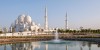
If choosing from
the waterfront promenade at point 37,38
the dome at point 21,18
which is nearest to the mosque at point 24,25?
the dome at point 21,18

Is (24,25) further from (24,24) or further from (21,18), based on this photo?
(21,18)

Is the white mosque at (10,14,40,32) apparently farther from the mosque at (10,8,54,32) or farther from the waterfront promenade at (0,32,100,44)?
the waterfront promenade at (0,32,100,44)

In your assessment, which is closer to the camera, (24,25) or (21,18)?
(24,25)

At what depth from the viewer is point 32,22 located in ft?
309

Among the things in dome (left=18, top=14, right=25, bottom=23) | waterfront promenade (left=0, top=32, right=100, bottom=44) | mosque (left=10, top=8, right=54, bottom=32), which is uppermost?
dome (left=18, top=14, right=25, bottom=23)

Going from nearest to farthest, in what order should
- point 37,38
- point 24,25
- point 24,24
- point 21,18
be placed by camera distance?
point 37,38, point 24,25, point 24,24, point 21,18

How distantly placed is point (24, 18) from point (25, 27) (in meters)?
4.30

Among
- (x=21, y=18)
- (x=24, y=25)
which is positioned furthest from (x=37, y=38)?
(x=21, y=18)

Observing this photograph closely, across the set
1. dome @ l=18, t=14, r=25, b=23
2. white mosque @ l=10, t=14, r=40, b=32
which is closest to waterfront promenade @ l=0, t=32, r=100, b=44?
white mosque @ l=10, t=14, r=40, b=32

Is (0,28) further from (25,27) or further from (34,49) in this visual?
(34,49)

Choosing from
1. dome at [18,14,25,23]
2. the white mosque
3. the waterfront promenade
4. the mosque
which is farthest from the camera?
dome at [18,14,25,23]

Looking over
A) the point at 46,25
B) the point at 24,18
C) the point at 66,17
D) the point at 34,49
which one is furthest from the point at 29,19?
the point at 34,49

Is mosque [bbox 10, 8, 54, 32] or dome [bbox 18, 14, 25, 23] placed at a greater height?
dome [bbox 18, 14, 25, 23]

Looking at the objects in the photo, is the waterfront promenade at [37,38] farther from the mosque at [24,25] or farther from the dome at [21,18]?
the dome at [21,18]
